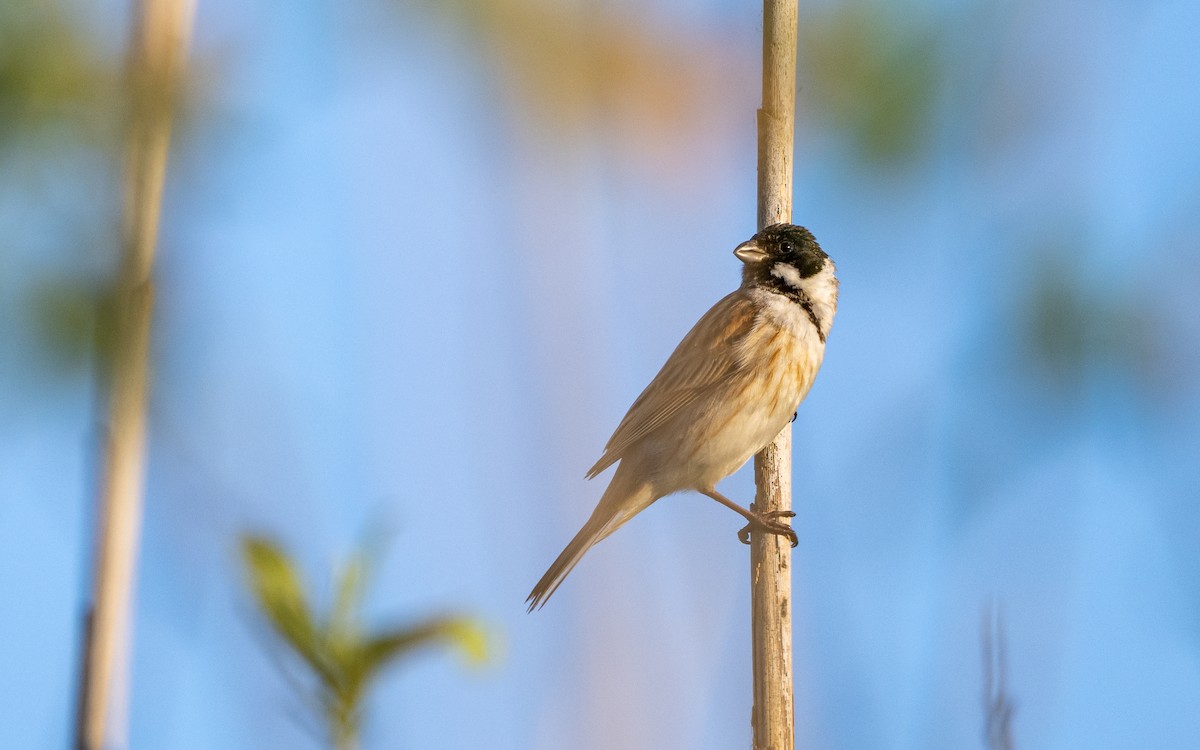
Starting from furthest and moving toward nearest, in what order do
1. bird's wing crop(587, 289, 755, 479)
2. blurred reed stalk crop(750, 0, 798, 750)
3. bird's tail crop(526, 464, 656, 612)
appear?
bird's wing crop(587, 289, 755, 479) → bird's tail crop(526, 464, 656, 612) → blurred reed stalk crop(750, 0, 798, 750)

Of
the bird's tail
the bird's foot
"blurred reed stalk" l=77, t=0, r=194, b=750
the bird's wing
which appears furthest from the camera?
the bird's wing

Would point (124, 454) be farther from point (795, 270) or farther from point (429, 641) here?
point (795, 270)

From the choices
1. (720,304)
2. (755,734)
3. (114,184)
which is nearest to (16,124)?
(114,184)

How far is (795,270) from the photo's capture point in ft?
15.7

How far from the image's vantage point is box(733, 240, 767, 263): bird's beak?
4.62 m

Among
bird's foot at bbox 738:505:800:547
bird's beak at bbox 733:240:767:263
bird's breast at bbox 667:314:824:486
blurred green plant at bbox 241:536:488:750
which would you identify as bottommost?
blurred green plant at bbox 241:536:488:750

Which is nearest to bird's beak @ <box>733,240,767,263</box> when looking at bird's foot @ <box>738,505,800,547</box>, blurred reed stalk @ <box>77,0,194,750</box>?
→ bird's foot @ <box>738,505,800,547</box>

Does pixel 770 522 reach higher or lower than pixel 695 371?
lower

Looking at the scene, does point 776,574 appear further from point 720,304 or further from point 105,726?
point 105,726

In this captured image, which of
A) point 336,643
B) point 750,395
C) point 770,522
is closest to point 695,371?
point 750,395

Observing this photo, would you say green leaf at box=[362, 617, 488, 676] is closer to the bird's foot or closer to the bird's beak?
the bird's foot

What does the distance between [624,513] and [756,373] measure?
2.55 ft

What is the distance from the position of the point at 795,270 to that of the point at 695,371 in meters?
0.59

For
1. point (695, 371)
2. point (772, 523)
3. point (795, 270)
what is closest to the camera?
point (772, 523)
